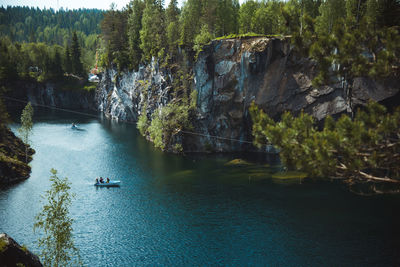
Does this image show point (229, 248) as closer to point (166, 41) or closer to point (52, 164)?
point (52, 164)

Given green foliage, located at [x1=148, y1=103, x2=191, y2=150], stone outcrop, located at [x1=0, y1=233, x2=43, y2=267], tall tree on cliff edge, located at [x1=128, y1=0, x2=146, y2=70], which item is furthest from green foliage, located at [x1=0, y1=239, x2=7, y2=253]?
tall tree on cliff edge, located at [x1=128, y1=0, x2=146, y2=70]

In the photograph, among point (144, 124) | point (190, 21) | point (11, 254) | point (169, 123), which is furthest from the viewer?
point (144, 124)

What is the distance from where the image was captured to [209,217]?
45.6 m

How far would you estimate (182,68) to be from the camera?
8644 cm

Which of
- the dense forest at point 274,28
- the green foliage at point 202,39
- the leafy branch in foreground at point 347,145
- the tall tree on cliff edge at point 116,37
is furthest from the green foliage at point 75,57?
the leafy branch in foreground at point 347,145

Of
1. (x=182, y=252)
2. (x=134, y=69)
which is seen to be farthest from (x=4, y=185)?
(x=134, y=69)

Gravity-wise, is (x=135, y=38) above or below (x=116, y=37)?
below

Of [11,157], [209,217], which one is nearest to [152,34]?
[11,157]

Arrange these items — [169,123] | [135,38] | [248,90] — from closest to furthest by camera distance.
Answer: [248,90] → [169,123] → [135,38]

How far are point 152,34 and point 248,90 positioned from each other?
137ft

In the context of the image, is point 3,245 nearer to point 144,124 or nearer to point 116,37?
point 144,124

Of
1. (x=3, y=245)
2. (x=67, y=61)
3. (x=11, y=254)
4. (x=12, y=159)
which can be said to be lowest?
(x=11, y=254)

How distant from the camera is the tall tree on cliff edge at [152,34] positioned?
96125 millimetres

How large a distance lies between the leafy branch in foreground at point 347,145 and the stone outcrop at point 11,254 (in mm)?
20087
